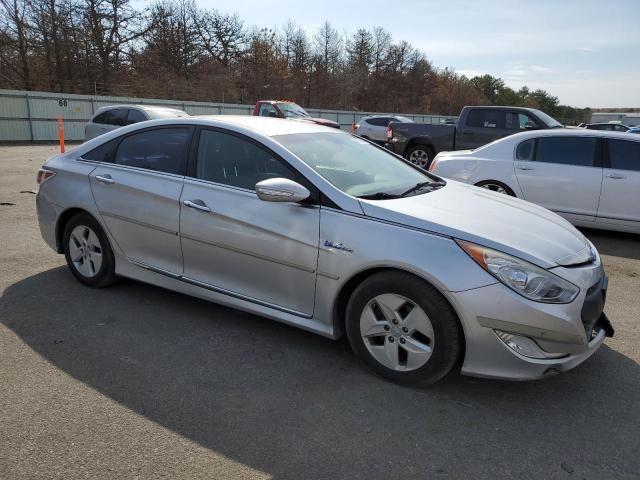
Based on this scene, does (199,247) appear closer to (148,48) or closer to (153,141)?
(153,141)

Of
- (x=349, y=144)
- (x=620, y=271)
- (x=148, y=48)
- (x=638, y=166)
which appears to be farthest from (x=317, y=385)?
(x=148, y=48)

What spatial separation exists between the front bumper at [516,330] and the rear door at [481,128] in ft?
30.8

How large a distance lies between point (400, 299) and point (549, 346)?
0.84 m

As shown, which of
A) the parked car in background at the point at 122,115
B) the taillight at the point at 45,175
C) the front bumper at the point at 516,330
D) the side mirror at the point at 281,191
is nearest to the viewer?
the front bumper at the point at 516,330

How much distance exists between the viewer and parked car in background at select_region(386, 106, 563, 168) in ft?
37.6

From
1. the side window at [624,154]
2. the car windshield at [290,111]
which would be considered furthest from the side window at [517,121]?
the car windshield at [290,111]

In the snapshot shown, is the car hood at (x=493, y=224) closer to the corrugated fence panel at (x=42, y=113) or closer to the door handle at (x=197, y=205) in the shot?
the door handle at (x=197, y=205)

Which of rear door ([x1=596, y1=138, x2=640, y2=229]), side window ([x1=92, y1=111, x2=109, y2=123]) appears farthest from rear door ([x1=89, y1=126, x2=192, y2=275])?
side window ([x1=92, y1=111, x2=109, y2=123])

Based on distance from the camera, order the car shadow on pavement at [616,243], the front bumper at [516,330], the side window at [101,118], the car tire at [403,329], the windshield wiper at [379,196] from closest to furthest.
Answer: the front bumper at [516,330] < the car tire at [403,329] < the windshield wiper at [379,196] < the car shadow on pavement at [616,243] < the side window at [101,118]

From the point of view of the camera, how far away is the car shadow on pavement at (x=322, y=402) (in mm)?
2432

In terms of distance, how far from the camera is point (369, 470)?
235 cm

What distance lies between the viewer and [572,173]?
268 inches

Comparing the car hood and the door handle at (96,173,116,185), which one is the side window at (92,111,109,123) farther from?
the car hood

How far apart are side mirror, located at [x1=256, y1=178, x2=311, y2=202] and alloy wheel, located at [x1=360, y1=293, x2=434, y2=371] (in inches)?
31.8
